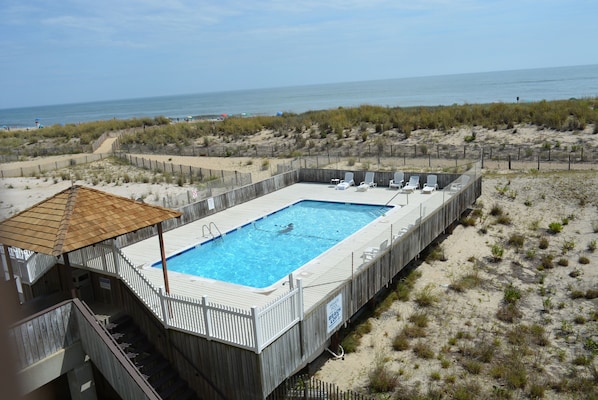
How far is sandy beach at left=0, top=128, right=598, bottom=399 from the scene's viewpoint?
Answer: 10.9 m

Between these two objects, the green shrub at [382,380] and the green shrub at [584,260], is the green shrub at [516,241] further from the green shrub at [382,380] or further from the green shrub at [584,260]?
the green shrub at [382,380]

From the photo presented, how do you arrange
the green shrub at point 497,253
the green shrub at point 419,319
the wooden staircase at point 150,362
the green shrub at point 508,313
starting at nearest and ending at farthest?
1. the wooden staircase at point 150,362
2. the green shrub at point 419,319
3. the green shrub at point 508,313
4. the green shrub at point 497,253

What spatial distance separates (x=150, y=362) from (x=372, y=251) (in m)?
6.14

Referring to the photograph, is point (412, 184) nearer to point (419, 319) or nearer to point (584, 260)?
point (584, 260)

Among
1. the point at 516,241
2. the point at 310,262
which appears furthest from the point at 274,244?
the point at 516,241

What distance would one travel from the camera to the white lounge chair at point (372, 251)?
503 inches

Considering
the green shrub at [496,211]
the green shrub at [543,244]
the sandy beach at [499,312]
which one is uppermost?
the green shrub at [496,211]

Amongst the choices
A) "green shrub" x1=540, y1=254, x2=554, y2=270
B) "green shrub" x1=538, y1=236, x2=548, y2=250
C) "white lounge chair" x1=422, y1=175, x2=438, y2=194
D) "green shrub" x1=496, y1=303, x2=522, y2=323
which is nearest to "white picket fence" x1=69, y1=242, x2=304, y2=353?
"green shrub" x1=496, y1=303, x2=522, y2=323

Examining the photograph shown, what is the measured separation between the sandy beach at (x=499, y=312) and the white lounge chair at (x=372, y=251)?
1.95m

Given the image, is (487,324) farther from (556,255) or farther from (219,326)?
(219,326)

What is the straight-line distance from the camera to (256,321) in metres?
8.86

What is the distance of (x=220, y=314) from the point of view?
368 inches

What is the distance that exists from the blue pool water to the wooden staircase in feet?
13.3

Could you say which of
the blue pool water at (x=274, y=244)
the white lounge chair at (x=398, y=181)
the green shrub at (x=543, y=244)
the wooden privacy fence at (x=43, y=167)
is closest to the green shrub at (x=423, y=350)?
the blue pool water at (x=274, y=244)
